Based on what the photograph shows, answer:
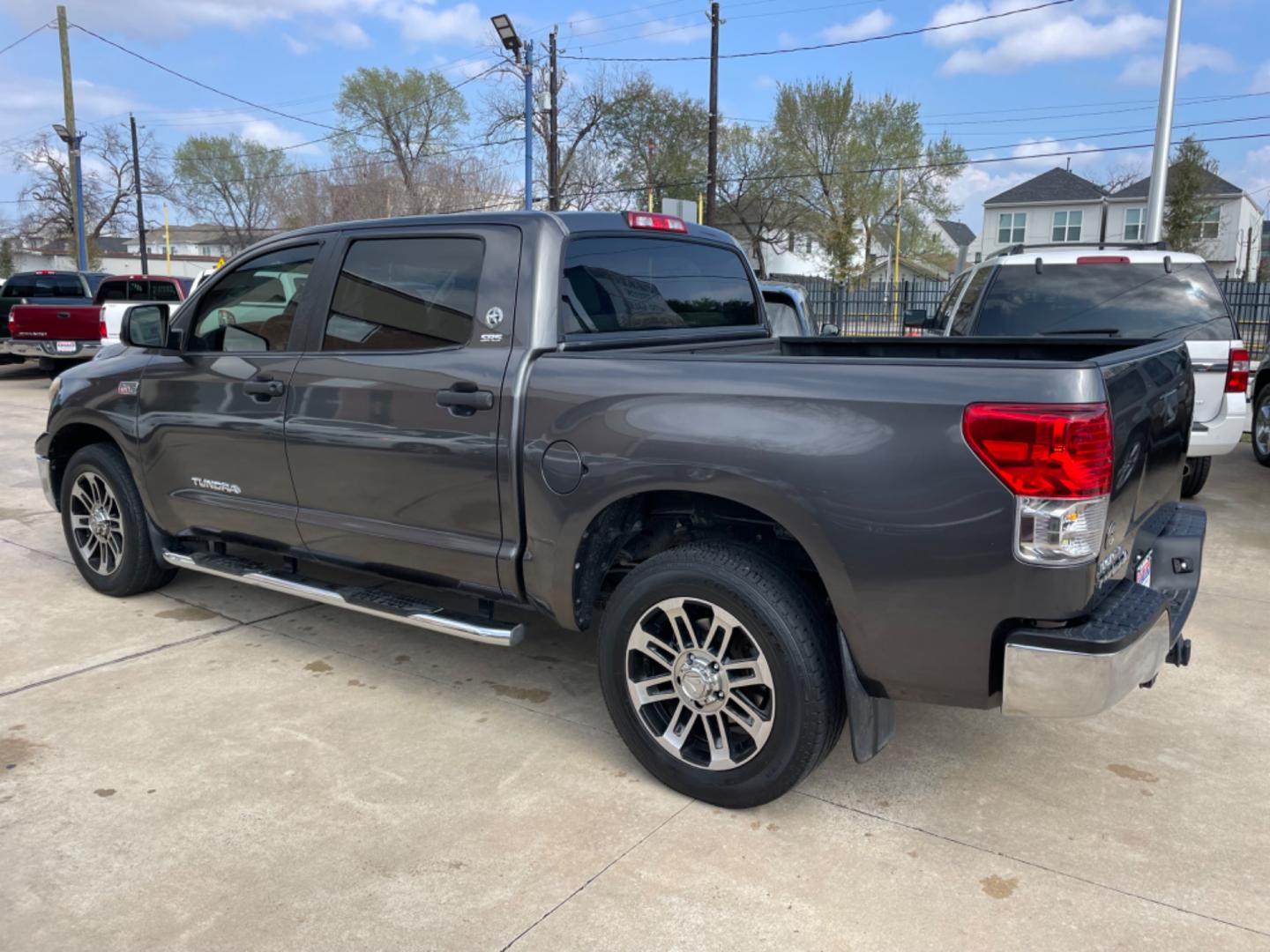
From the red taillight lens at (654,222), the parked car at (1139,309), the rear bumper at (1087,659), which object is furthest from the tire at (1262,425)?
the rear bumper at (1087,659)

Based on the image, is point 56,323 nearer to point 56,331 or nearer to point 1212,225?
point 56,331

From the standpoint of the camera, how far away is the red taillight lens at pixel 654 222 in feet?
12.9

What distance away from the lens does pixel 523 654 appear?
14.6 feet

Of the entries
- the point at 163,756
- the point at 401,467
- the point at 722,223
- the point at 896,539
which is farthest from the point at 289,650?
the point at 722,223

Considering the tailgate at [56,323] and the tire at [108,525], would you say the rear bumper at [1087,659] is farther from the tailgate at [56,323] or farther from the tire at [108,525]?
the tailgate at [56,323]

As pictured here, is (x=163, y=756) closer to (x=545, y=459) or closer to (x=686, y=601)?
(x=545, y=459)

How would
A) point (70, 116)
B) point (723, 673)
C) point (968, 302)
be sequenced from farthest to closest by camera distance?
point (70, 116), point (968, 302), point (723, 673)

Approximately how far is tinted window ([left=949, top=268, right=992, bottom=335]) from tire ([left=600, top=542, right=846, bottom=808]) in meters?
4.48

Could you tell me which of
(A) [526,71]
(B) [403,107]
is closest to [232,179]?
A: (B) [403,107]

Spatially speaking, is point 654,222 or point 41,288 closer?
point 654,222

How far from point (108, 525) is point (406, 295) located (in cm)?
254

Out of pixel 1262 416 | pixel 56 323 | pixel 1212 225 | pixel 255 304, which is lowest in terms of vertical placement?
pixel 1262 416

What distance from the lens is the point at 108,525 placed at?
16.8ft

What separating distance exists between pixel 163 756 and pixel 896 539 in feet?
8.79
